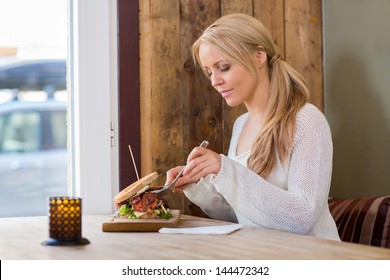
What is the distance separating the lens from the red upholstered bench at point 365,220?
7.42 ft

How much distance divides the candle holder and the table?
0.08 ft

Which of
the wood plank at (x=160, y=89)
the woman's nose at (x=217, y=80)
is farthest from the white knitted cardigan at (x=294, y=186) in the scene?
the wood plank at (x=160, y=89)

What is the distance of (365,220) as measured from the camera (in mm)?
2324

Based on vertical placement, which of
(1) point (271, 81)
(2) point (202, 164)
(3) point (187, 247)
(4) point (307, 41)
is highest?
(4) point (307, 41)

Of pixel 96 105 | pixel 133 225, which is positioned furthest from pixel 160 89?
pixel 133 225

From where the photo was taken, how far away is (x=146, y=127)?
2617 millimetres

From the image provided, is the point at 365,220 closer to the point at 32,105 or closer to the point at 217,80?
the point at 217,80

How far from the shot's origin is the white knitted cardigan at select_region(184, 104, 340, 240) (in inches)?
74.8

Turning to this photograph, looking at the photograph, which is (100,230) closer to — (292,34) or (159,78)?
(159,78)

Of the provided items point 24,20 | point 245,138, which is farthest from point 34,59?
point 245,138

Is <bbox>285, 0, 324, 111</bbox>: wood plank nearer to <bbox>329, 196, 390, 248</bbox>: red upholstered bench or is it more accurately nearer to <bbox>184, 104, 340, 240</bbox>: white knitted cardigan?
<bbox>329, 196, 390, 248</bbox>: red upholstered bench

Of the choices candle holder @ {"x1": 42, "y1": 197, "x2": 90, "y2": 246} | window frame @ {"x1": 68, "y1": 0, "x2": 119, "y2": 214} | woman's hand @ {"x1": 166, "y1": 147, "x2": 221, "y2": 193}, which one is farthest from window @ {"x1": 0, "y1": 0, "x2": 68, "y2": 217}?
candle holder @ {"x1": 42, "y1": 197, "x2": 90, "y2": 246}

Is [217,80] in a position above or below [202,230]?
above

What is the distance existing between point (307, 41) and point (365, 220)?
0.98 meters
